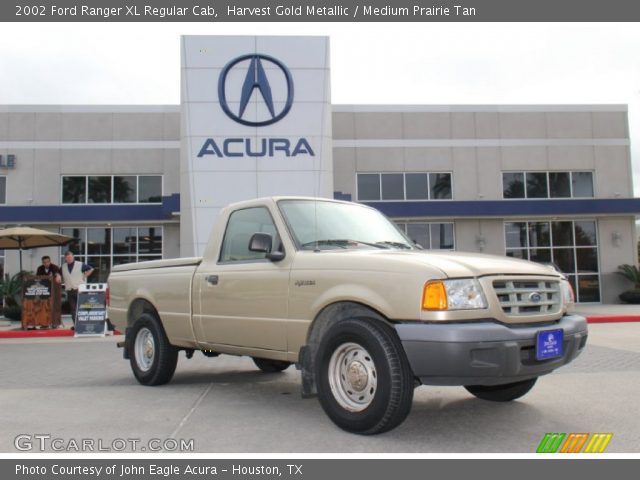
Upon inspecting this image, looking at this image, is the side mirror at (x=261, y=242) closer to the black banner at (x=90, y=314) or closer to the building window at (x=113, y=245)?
the black banner at (x=90, y=314)

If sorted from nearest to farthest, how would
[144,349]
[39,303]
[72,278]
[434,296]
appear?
[434,296]
[144,349]
[72,278]
[39,303]

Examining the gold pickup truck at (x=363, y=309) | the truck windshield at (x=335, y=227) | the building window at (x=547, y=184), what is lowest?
the gold pickup truck at (x=363, y=309)

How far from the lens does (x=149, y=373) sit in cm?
675

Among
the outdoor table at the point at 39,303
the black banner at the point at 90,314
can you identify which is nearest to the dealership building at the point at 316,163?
the outdoor table at the point at 39,303

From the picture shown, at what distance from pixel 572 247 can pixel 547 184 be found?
278cm

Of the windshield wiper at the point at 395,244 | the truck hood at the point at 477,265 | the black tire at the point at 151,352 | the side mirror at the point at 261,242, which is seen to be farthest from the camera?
the black tire at the point at 151,352

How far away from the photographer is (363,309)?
4.57 meters

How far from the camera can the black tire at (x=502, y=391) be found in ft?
18.1

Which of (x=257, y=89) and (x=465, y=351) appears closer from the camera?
(x=465, y=351)

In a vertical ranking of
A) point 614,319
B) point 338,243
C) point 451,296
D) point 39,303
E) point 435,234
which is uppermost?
A: point 435,234

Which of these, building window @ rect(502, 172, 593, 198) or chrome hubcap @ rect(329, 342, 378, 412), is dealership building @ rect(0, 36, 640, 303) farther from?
chrome hubcap @ rect(329, 342, 378, 412)

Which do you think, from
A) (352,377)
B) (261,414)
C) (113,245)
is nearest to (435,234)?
(113,245)

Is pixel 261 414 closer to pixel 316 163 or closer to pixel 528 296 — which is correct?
pixel 528 296

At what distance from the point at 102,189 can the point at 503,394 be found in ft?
67.2
